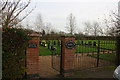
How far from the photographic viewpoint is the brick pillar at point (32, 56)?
3879mm

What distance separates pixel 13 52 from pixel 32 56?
719 mm

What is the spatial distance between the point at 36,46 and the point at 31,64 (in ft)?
2.25

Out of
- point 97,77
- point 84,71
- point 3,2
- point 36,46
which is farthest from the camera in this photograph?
point 3,2

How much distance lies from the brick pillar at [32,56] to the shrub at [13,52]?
249 millimetres

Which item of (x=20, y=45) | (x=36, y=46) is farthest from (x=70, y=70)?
(x=20, y=45)

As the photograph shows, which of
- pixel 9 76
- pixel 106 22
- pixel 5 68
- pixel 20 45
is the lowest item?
pixel 9 76

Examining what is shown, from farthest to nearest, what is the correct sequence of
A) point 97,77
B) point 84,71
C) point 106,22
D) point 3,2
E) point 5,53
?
1. point 3,2
2. point 106,22
3. point 84,71
4. point 97,77
5. point 5,53

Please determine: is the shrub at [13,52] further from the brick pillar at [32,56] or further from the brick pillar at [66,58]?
the brick pillar at [66,58]

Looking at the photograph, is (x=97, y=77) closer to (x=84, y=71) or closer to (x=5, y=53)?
(x=84, y=71)

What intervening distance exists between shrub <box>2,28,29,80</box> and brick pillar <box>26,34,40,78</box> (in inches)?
9.8

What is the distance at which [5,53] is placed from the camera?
3.32m

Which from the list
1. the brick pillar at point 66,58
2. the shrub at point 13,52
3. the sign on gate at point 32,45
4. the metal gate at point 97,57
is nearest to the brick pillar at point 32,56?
the sign on gate at point 32,45

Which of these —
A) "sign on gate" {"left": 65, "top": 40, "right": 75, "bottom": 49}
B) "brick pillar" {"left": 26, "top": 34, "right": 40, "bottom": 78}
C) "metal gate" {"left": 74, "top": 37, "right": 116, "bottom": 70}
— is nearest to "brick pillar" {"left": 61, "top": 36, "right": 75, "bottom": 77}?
"sign on gate" {"left": 65, "top": 40, "right": 75, "bottom": 49}

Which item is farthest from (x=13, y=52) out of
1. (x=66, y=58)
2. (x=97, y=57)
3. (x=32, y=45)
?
(x=97, y=57)
